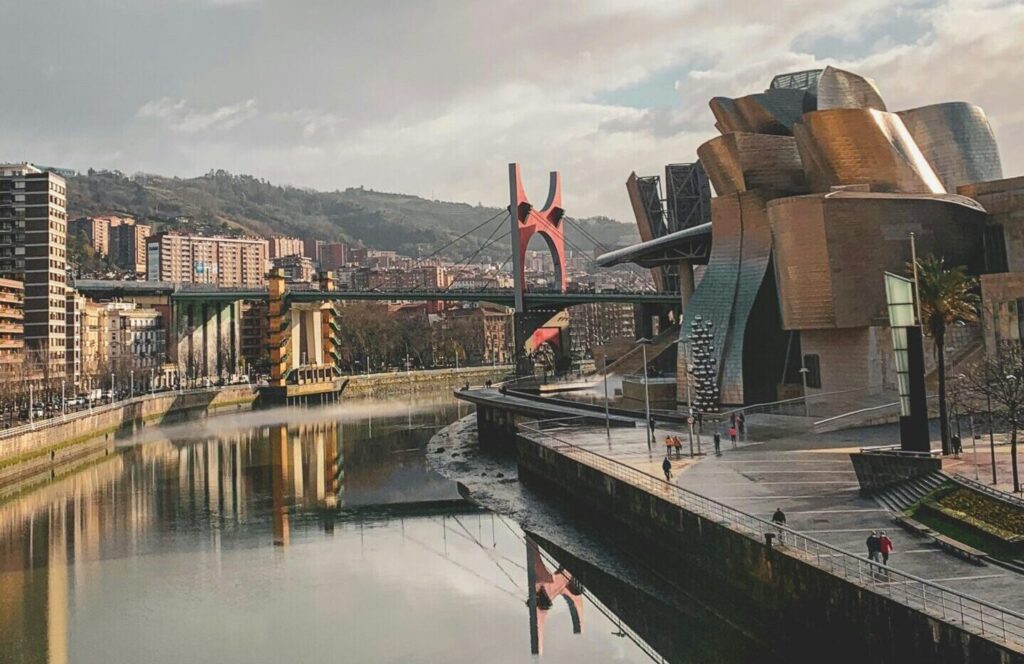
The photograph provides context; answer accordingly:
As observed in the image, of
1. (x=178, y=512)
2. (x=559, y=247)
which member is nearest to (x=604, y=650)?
(x=178, y=512)

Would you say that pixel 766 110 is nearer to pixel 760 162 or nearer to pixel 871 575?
pixel 760 162

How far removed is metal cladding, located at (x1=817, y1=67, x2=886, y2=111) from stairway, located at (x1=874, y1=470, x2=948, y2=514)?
64.8 feet

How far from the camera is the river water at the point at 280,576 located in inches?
596

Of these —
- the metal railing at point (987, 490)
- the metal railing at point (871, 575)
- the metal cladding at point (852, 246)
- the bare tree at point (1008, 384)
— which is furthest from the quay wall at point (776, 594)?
the metal cladding at point (852, 246)

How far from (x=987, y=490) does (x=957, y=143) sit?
23149 mm

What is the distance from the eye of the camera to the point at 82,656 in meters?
A: 14.6

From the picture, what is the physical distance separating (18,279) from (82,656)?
47.4 m

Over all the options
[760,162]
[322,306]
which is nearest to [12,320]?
[322,306]

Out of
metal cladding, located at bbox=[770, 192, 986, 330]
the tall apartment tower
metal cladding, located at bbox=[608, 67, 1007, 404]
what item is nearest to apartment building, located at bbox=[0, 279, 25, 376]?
the tall apartment tower

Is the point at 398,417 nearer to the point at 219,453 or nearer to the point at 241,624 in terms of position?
the point at 219,453

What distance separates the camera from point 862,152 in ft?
97.3

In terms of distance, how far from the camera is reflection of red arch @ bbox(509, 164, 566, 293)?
63.5 meters

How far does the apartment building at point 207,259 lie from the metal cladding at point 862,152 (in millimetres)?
112891

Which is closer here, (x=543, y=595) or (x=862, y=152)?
(x=543, y=595)
